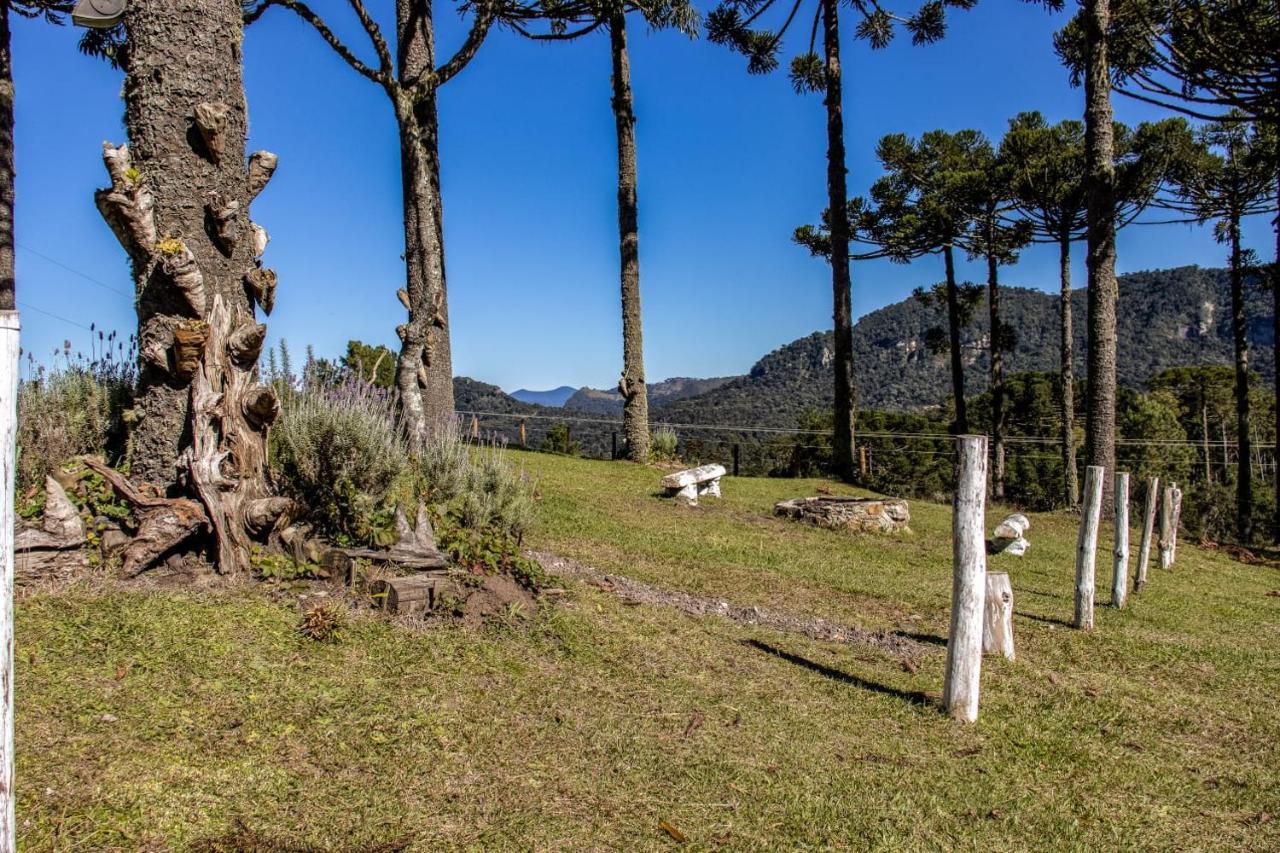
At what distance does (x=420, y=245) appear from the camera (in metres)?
8.59

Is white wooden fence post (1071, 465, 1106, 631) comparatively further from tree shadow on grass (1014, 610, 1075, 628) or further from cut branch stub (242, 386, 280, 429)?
cut branch stub (242, 386, 280, 429)

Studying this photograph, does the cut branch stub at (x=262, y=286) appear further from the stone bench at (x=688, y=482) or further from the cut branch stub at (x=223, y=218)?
the stone bench at (x=688, y=482)

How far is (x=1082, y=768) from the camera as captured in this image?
4020mm

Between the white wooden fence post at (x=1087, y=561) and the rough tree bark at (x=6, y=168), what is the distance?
995cm

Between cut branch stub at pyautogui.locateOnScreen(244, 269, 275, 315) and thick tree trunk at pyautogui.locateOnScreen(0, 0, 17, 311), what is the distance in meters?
3.77

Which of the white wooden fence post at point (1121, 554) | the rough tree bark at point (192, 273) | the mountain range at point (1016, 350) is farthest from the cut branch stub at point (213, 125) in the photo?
the mountain range at point (1016, 350)

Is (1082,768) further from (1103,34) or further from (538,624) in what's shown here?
(1103,34)

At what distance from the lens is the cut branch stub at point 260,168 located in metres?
5.47

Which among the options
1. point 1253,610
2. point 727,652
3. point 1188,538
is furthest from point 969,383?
point 727,652

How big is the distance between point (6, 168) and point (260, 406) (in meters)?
6.13

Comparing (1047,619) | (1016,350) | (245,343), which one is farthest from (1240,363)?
(1016,350)

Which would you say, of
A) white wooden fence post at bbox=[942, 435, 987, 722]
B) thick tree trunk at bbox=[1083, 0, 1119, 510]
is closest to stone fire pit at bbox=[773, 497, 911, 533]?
thick tree trunk at bbox=[1083, 0, 1119, 510]

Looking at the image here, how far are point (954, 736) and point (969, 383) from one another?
7562 centimetres

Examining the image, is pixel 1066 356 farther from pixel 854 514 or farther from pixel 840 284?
pixel 854 514
